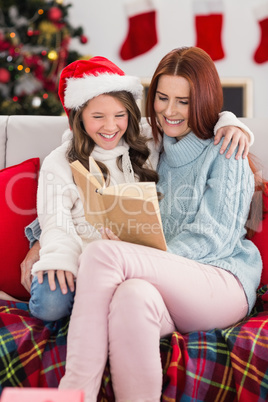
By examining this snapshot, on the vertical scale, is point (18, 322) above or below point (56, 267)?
below

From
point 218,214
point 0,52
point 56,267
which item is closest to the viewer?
point 56,267

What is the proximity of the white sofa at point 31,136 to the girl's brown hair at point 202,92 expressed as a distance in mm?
279

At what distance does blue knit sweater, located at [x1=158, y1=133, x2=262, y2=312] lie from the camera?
50.6 inches

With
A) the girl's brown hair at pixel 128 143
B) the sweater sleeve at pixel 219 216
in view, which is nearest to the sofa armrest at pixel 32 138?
the girl's brown hair at pixel 128 143

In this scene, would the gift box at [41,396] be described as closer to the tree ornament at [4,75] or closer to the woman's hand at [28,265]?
the woman's hand at [28,265]

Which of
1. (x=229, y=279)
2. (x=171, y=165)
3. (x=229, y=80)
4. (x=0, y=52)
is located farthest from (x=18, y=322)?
(x=229, y=80)

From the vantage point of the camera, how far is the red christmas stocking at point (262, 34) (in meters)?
3.16

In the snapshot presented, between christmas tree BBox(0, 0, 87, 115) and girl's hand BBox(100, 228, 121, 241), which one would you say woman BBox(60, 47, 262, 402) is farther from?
christmas tree BBox(0, 0, 87, 115)

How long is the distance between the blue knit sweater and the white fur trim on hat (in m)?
0.24

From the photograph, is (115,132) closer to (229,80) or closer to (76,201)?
(76,201)

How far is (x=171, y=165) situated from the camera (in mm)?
1508

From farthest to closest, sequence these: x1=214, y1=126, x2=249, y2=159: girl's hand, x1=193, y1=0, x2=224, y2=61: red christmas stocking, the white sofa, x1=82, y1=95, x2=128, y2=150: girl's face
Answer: x1=193, y1=0, x2=224, y2=61: red christmas stocking < the white sofa < x1=82, y1=95, x2=128, y2=150: girl's face < x1=214, y1=126, x2=249, y2=159: girl's hand

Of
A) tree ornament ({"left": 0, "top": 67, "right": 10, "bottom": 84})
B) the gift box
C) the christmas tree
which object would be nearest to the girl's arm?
the gift box

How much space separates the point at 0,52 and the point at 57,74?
38cm
